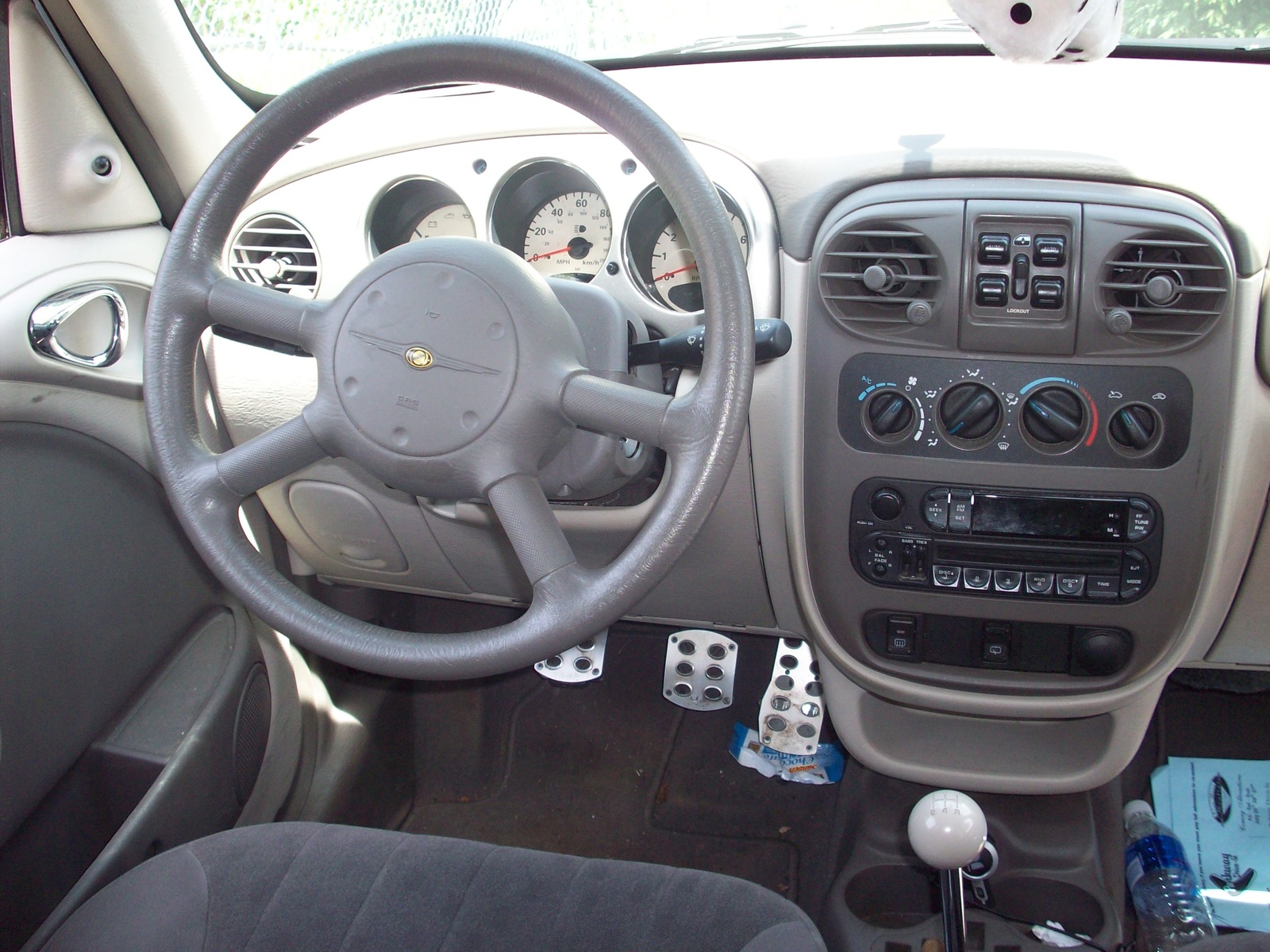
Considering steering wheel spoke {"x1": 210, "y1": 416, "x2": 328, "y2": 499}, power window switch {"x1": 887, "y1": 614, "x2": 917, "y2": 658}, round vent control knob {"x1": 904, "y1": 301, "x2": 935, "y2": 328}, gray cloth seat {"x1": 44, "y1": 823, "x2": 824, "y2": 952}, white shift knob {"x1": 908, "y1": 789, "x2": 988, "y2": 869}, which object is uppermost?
round vent control knob {"x1": 904, "y1": 301, "x2": 935, "y2": 328}

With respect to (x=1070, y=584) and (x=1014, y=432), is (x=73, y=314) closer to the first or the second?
(x=1014, y=432)

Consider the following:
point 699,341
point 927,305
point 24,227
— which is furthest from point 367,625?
point 24,227

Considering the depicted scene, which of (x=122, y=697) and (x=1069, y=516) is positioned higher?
(x=1069, y=516)

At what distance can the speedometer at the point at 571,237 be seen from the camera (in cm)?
150

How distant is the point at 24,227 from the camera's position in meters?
1.50

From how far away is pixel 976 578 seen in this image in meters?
1.45

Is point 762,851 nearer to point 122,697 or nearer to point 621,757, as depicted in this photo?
point 621,757

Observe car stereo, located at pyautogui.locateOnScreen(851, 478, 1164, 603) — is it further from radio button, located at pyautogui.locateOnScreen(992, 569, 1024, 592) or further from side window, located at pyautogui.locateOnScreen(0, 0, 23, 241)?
side window, located at pyautogui.locateOnScreen(0, 0, 23, 241)

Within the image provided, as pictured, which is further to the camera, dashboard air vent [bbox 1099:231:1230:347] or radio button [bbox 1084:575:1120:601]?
radio button [bbox 1084:575:1120:601]

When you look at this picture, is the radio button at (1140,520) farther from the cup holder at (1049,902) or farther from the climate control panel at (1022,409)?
the cup holder at (1049,902)

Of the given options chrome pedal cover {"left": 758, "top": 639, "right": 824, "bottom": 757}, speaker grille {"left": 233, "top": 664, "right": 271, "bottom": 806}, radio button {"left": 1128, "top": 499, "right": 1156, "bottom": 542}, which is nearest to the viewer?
radio button {"left": 1128, "top": 499, "right": 1156, "bottom": 542}

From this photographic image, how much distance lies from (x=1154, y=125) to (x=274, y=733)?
1744mm

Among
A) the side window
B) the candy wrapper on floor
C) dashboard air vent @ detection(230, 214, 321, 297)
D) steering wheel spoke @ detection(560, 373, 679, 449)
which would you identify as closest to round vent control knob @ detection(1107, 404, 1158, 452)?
steering wheel spoke @ detection(560, 373, 679, 449)

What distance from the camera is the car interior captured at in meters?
1.09
